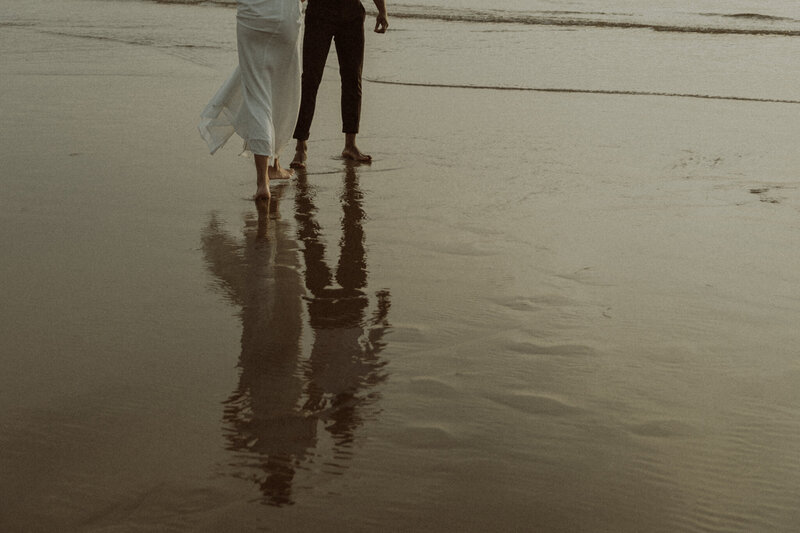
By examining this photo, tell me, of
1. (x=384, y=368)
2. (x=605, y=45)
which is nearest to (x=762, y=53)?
(x=605, y=45)

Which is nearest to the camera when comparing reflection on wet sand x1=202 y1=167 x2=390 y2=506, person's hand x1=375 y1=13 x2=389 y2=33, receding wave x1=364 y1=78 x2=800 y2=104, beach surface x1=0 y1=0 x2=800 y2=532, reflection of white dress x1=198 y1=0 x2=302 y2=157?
beach surface x1=0 y1=0 x2=800 y2=532

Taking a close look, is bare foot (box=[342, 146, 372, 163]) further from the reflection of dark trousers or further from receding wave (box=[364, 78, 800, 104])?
receding wave (box=[364, 78, 800, 104])

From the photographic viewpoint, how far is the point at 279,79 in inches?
223

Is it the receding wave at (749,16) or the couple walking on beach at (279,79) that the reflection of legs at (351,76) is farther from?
the receding wave at (749,16)

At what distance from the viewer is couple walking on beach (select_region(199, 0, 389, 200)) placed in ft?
17.7

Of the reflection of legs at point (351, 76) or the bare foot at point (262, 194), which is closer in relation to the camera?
the bare foot at point (262, 194)

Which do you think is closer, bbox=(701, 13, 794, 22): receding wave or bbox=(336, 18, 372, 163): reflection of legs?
bbox=(336, 18, 372, 163): reflection of legs

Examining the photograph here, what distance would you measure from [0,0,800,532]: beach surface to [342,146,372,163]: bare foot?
0.38 feet

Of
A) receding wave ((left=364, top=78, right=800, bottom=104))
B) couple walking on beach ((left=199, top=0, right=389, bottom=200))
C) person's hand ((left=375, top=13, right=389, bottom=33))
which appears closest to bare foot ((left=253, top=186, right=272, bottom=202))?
couple walking on beach ((left=199, top=0, right=389, bottom=200))

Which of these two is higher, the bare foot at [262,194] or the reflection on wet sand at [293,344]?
the bare foot at [262,194]

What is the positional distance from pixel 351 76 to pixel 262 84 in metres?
1.31

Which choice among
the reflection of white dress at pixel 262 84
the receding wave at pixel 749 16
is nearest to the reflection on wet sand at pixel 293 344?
the reflection of white dress at pixel 262 84

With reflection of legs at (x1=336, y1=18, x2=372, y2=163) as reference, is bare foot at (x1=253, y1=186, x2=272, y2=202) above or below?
below

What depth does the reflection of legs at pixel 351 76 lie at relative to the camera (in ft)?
21.5
